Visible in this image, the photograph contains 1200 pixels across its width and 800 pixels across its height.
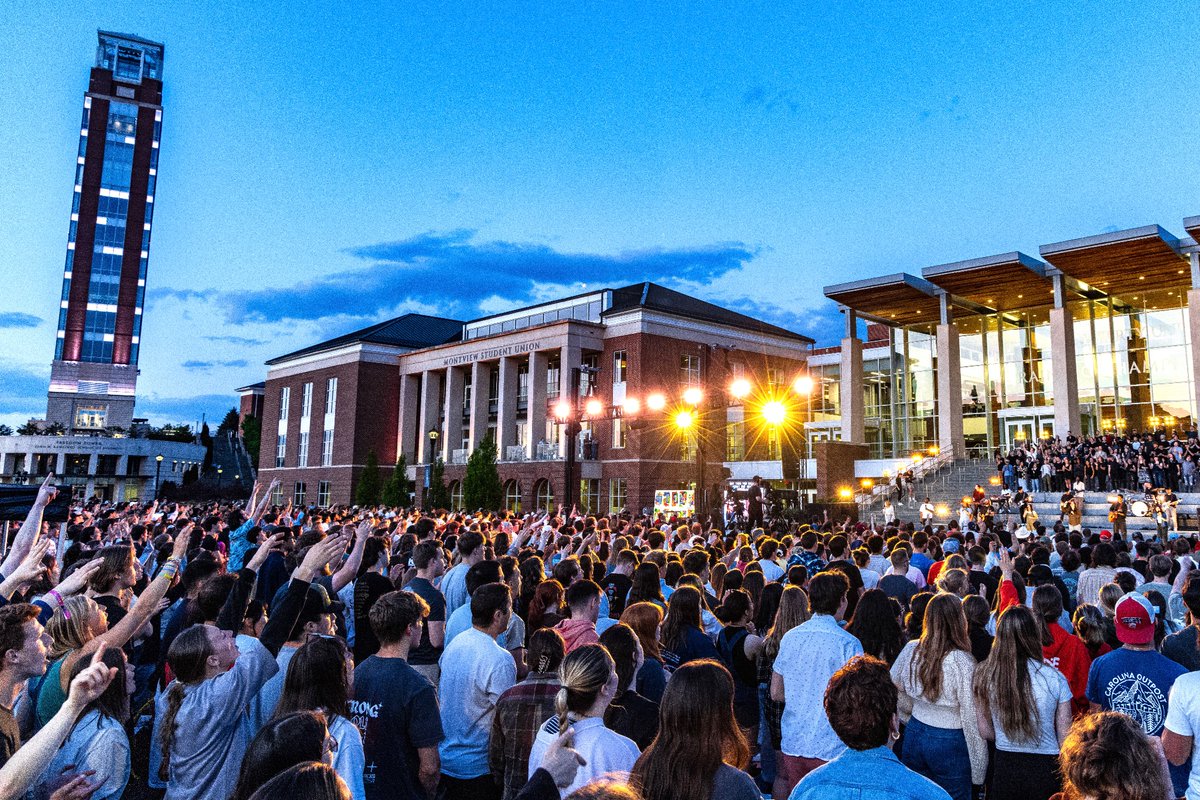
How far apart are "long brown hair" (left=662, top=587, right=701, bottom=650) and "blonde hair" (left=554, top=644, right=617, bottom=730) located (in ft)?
8.26

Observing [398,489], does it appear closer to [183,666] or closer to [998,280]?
[998,280]

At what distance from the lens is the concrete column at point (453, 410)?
58469 mm

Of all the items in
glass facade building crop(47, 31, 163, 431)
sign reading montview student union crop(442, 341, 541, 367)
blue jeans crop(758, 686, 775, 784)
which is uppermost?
glass facade building crop(47, 31, 163, 431)

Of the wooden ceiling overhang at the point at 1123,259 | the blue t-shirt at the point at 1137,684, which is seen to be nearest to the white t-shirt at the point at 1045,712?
the blue t-shirt at the point at 1137,684

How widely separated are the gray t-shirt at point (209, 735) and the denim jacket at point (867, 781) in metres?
3.03

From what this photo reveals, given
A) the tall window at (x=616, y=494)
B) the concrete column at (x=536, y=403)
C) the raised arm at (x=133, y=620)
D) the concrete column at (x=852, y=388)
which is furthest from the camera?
the concrete column at (x=536, y=403)

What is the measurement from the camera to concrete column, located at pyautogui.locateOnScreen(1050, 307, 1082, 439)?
37719 mm

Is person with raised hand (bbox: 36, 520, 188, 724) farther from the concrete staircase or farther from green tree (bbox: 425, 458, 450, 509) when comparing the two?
the concrete staircase

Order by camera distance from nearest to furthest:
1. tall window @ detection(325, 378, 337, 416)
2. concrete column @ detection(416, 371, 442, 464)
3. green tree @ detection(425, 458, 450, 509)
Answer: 1. green tree @ detection(425, 458, 450, 509)
2. concrete column @ detection(416, 371, 442, 464)
3. tall window @ detection(325, 378, 337, 416)

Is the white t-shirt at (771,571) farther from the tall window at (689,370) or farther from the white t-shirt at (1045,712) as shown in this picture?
the tall window at (689,370)

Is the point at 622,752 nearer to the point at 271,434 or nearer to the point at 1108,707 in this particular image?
the point at 1108,707

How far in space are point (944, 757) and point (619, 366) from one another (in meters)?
45.2

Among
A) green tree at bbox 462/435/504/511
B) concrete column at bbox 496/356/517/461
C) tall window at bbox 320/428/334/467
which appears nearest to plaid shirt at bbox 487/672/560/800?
green tree at bbox 462/435/504/511

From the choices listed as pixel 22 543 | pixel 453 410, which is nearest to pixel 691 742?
pixel 22 543
